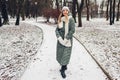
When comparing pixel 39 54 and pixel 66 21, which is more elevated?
pixel 66 21

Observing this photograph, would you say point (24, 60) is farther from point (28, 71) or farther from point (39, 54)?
point (28, 71)

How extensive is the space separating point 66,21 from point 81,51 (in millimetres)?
5376

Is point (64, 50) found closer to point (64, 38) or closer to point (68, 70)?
point (64, 38)

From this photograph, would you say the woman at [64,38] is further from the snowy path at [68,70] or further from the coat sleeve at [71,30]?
the snowy path at [68,70]

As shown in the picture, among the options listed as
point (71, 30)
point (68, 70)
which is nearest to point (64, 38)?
point (71, 30)

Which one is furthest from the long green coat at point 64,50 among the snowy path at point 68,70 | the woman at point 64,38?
the snowy path at point 68,70

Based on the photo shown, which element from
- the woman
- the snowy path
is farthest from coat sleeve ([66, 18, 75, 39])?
the snowy path

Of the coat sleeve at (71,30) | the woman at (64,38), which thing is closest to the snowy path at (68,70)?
the woman at (64,38)

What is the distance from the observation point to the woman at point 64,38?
929cm

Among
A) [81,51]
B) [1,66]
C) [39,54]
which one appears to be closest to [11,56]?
[39,54]

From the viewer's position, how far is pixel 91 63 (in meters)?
11.4

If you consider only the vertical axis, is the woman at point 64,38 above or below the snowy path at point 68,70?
above

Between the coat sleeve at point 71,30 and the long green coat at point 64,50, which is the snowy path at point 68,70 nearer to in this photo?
the long green coat at point 64,50

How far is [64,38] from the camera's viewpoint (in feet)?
30.6
